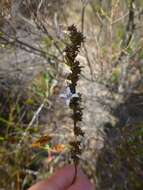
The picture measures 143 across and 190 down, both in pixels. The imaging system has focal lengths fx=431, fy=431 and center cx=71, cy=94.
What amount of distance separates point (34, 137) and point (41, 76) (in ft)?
1.32

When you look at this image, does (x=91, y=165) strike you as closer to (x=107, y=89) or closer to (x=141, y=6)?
(x=107, y=89)

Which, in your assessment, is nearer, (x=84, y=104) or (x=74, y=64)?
(x=74, y=64)

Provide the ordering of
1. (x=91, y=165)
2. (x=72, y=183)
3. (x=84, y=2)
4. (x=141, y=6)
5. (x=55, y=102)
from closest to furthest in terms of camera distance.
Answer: (x=72, y=183) → (x=84, y=2) → (x=141, y=6) → (x=91, y=165) → (x=55, y=102)

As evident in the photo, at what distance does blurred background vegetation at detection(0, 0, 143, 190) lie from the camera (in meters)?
2.15

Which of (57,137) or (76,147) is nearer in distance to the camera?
(76,147)

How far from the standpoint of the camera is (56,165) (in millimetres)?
2438

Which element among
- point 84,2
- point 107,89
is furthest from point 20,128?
point 84,2

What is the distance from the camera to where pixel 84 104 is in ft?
7.83

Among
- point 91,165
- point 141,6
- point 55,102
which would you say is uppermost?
point 141,6

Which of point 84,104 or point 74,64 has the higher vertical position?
point 84,104

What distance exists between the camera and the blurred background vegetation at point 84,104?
2.15 meters

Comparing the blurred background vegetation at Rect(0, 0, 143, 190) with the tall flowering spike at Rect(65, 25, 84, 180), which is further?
the blurred background vegetation at Rect(0, 0, 143, 190)

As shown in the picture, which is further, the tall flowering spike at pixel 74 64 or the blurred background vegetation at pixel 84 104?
the blurred background vegetation at pixel 84 104

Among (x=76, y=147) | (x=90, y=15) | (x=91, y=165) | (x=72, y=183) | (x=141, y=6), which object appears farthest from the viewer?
(x=90, y=15)
